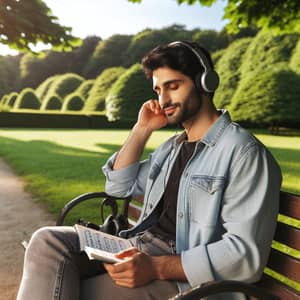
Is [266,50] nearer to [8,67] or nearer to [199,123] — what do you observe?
[199,123]

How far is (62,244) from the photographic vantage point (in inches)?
86.7

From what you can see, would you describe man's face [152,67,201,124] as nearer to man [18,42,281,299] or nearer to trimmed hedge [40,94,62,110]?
man [18,42,281,299]

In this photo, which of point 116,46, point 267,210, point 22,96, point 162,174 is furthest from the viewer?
point 116,46

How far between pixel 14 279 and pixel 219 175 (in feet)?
8.23

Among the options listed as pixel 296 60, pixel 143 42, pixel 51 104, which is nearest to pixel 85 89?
pixel 51 104

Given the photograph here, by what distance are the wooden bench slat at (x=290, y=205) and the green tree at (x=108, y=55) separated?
205 feet

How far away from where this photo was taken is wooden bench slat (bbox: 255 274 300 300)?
1923 millimetres

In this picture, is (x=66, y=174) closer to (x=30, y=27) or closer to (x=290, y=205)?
(x=30, y=27)

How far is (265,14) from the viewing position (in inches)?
344

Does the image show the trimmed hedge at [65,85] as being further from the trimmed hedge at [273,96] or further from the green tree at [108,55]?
the trimmed hedge at [273,96]

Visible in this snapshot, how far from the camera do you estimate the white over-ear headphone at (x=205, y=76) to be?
7.11 ft

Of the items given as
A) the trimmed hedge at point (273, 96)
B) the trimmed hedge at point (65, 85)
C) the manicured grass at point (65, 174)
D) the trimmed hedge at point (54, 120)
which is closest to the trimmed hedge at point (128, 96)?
the trimmed hedge at point (54, 120)

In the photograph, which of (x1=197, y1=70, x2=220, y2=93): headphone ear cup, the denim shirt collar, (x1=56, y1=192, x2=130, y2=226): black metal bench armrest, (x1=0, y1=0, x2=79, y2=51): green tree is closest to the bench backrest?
the denim shirt collar

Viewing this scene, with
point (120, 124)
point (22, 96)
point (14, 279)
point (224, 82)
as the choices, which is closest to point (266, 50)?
point (224, 82)
